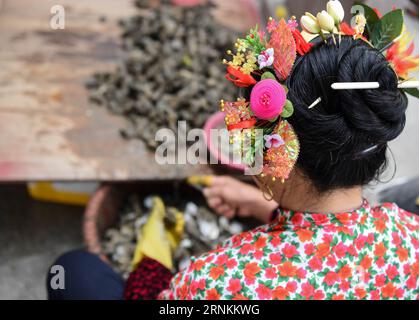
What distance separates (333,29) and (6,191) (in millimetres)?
1951

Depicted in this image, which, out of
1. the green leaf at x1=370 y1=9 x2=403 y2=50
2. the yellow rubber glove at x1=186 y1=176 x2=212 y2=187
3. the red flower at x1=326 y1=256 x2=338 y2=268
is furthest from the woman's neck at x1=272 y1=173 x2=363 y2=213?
the yellow rubber glove at x1=186 y1=176 x2=212 y2=187

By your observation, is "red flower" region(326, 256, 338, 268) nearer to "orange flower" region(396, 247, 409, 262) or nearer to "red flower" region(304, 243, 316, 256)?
"red flower" region(304, 243, 316, 256)

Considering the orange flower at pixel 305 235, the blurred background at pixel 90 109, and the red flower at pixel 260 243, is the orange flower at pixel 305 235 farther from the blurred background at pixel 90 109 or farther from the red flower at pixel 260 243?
the blurred background at pixel 90 109

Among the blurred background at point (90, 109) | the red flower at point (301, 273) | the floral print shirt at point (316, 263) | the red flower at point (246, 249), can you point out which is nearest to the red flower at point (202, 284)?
the floral print shirt at point (316, 263)

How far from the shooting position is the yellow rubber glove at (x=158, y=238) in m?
1.75

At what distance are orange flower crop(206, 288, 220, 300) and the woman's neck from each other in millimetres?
259

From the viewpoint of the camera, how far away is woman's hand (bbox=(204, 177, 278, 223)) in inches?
72.1

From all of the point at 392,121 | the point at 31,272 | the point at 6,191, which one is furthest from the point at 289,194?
the point at 6,191

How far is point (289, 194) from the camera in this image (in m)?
1.14

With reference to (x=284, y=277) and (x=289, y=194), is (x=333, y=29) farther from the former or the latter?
(x=284, y=277)

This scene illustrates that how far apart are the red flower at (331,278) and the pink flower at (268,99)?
0.37m

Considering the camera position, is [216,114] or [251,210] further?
[216,114]

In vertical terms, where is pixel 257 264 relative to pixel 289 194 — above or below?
below

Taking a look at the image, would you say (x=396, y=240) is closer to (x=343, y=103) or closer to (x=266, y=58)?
(x=343, y=103)
